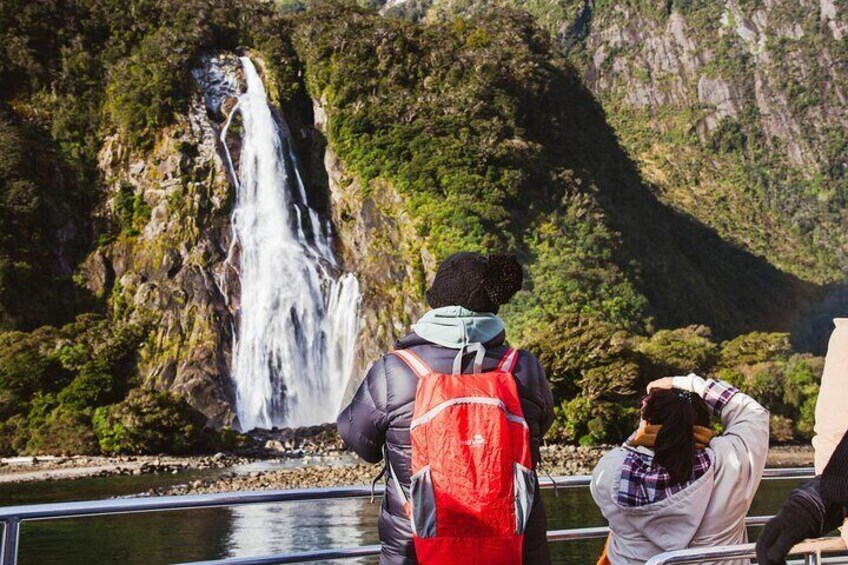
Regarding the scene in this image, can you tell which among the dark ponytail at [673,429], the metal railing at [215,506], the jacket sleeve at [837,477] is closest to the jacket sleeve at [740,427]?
the dark ponytail at [673,429]

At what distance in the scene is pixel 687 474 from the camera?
3.01 meters

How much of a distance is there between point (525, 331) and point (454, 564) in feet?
125

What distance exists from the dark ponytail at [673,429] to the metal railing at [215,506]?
1.00 feet

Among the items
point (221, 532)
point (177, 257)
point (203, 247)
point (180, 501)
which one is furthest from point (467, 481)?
point (177, 257)

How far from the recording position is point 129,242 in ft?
140

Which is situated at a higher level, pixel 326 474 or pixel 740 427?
pixel 740 427

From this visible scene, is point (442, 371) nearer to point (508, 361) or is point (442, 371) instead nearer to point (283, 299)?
point (508, 361)

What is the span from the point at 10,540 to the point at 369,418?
110 centimetres

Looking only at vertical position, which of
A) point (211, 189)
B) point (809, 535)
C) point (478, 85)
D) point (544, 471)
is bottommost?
point (544, 471)

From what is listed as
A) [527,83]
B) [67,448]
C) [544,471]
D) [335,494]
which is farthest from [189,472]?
[527,83]

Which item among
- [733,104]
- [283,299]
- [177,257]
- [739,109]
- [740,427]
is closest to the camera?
[740,427]

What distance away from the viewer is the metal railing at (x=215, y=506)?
2.71 meters

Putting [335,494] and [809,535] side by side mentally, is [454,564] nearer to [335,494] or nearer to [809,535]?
[335,494]

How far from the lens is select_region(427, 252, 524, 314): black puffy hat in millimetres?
3037
